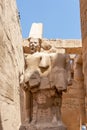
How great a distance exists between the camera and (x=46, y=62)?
438cm

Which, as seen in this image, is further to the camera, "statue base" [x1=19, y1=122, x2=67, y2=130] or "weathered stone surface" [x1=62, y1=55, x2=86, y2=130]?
"weathered stone surface" [x1=62, y1=55, x2=86, y2=130]

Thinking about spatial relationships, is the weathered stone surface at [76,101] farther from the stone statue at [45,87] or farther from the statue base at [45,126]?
the statue base at [45,126]

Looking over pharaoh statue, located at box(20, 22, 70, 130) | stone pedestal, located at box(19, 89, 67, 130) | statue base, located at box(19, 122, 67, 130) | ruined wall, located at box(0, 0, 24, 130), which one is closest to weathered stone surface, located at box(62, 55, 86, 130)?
ruined wall, located at box(0, 0, 24, 130)

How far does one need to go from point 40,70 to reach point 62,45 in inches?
300

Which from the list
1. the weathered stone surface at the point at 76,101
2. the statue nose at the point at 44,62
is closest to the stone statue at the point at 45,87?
the statue nose at the point at 44,62

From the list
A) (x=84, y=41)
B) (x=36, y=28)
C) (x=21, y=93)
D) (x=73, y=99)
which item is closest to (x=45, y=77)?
(x=21, y=93)

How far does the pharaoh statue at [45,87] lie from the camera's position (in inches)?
168

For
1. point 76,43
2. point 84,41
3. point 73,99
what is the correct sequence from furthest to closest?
point 73,99, point 76,43, point 84,41

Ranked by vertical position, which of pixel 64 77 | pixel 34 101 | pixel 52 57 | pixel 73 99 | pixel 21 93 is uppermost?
pixel 52 57

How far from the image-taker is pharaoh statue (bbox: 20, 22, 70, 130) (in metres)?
4.26

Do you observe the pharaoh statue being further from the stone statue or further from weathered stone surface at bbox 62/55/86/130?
weathered stone surface at bbox 62/55/86/130

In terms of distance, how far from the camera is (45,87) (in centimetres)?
428

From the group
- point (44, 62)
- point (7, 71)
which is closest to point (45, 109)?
point (44, 62)

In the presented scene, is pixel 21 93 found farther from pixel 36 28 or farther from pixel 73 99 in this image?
pixel 73 99
